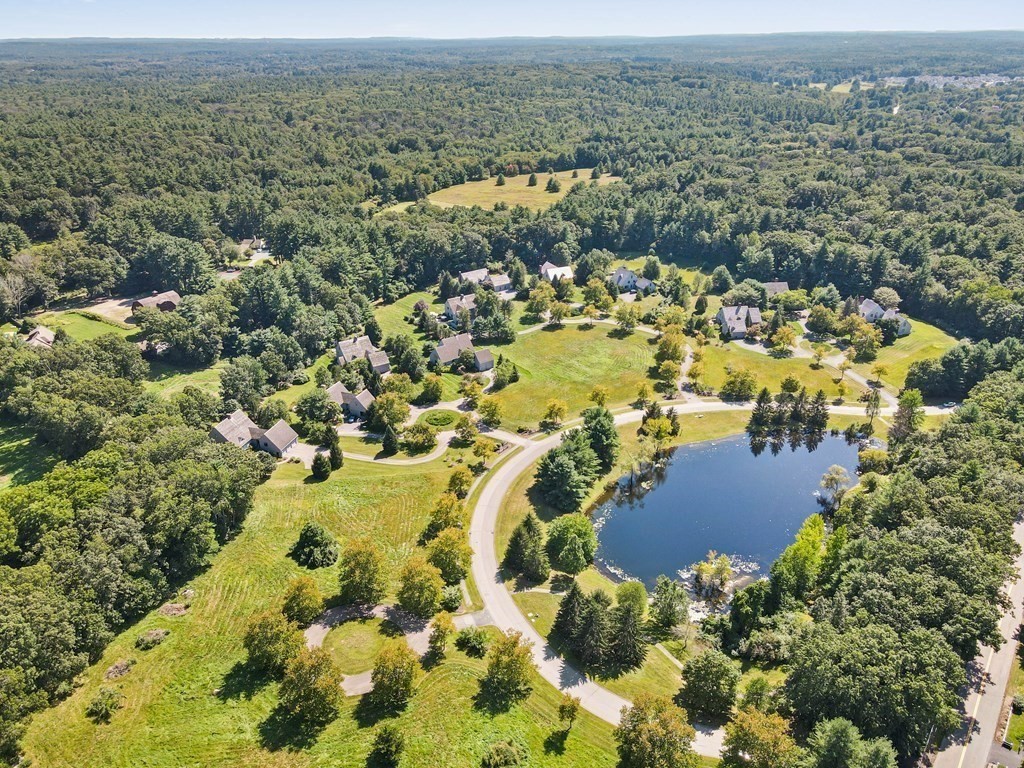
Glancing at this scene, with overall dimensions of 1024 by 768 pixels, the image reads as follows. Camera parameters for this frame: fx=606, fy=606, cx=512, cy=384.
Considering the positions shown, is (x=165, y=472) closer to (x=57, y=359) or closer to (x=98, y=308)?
(x=57, y=359)

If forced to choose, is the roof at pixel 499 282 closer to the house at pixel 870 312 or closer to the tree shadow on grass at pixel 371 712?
the house at pixel 870 312

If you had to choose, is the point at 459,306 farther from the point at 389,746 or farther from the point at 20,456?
the point at 389,746

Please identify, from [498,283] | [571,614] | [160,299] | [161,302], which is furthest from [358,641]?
[498,283]

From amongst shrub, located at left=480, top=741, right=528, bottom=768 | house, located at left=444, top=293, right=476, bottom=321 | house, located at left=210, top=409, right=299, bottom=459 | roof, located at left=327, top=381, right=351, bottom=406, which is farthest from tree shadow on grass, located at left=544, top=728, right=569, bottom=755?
house, located at left=444, top=293, right=476, bottom=321

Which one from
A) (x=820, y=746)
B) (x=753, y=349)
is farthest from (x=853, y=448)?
(x=820, y=746)

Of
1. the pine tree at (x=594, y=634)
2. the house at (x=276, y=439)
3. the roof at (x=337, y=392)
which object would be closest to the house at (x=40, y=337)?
the house at (x=276, y=439)

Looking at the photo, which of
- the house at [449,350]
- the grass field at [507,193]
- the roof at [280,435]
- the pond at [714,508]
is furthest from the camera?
the grass field at [507,193]
